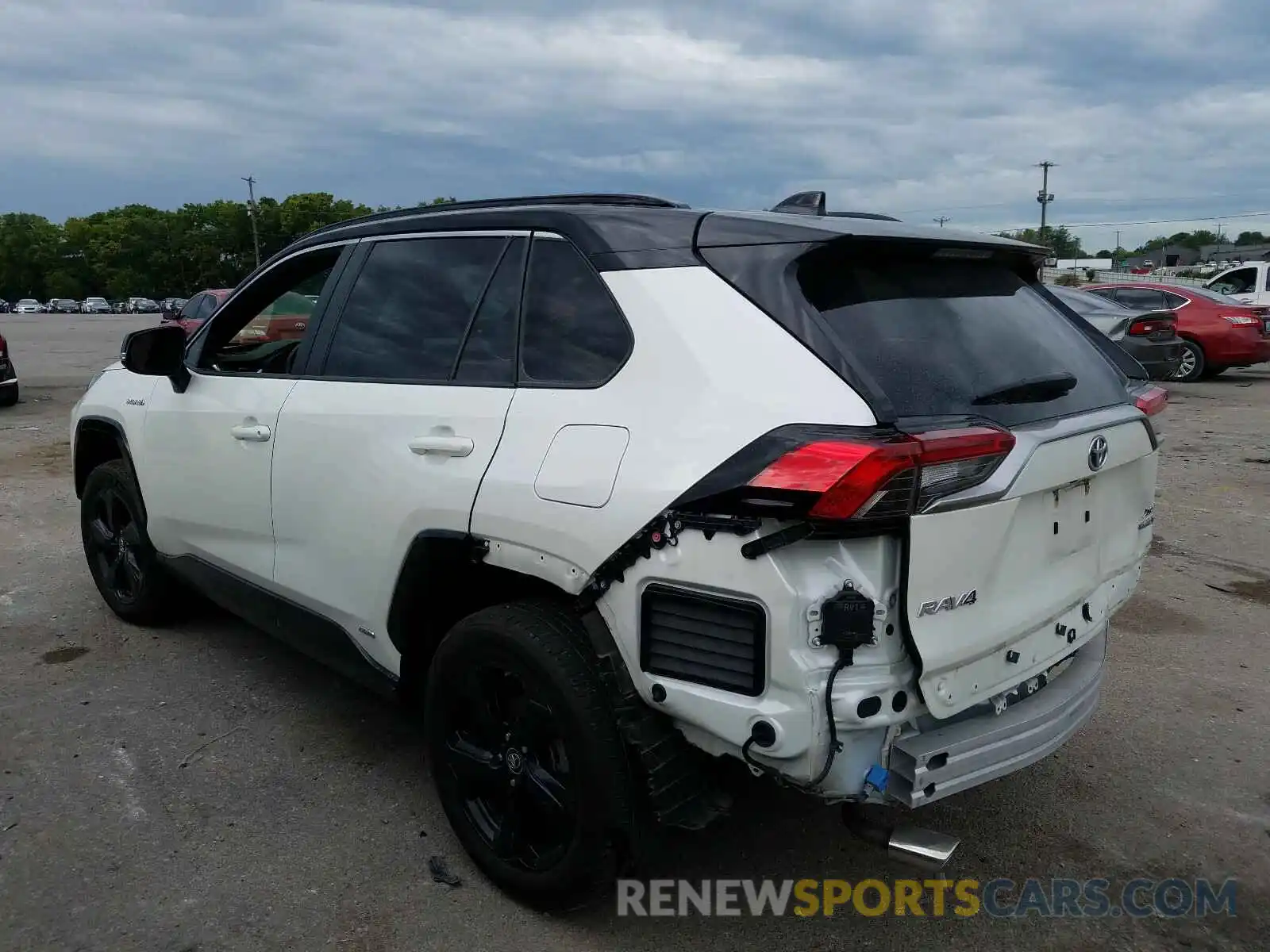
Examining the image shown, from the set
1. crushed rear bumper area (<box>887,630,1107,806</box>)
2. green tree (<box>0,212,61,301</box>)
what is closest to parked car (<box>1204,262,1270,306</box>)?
crushed rear bumper area (<box>887,630,1107,806</box>)

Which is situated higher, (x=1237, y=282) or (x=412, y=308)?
(x=1237, y=282)

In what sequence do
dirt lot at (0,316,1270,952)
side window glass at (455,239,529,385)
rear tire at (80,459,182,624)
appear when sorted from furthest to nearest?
1. rear tire at (80,459,182,624)
2. side window glass at (455,239,529,385)
3. dirt lot at (0,316,1270,952)

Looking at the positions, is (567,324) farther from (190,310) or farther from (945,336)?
(190,310)

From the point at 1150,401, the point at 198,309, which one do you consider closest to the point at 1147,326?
the point at 1150,401

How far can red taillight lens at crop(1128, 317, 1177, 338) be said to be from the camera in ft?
43.2

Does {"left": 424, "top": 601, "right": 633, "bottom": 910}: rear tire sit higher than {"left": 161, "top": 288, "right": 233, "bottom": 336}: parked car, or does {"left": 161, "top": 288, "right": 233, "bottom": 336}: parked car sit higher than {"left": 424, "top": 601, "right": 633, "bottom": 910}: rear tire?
{"left": 161, "top": 288, "right": 233, "bottom": 336}: parked car

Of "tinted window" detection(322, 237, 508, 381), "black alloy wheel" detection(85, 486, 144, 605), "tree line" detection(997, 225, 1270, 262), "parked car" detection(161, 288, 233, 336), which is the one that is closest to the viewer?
"tinted window" detection(322, 237, 508, 381)

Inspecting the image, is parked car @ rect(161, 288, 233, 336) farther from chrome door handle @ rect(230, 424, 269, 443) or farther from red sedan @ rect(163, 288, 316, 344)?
chrome door handle @ rect(230, 424, 269, 443)

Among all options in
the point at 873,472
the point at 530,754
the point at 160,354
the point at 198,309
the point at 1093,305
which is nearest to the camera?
the point at 873,472

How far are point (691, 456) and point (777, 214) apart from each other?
88cm

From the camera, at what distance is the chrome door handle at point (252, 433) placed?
3520 millimetres

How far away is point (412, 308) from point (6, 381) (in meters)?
12.6

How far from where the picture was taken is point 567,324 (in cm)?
268

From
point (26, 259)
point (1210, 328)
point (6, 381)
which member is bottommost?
point (6, 381)
